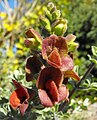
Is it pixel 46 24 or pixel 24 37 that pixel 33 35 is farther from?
pixel 24 37

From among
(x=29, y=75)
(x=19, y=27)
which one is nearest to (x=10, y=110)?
(x=29, y=75)

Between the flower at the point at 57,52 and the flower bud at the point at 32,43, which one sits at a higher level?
the flower bud at the point at 32,43

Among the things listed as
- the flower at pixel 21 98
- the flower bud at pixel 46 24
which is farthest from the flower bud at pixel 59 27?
A: the flower at pixel 21 98

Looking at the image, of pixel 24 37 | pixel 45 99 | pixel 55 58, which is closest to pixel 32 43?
pixel 55 58

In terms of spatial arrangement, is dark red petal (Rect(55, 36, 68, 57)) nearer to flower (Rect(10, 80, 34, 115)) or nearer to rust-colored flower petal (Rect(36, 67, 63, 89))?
rust-colored flower petal (Rect(36, 67, 63, 89))

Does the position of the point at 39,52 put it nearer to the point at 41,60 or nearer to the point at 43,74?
the point at 41,60

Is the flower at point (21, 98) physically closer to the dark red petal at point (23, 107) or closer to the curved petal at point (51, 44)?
the dark red petal at point (23, 107)

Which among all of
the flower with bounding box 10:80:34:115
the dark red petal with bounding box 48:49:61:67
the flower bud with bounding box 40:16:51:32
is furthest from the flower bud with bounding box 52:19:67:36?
the flower with bounding box 10:80:34:115
